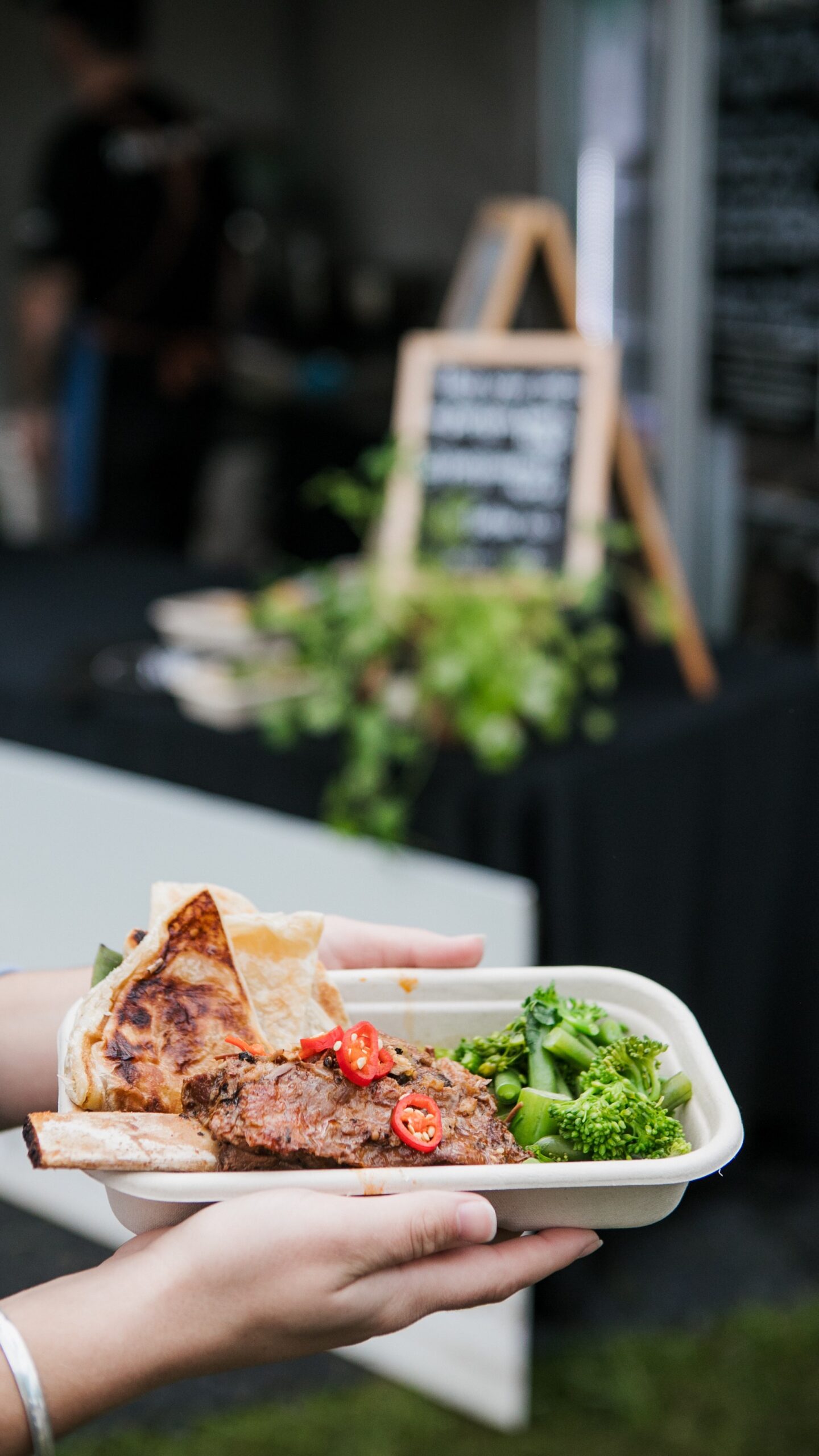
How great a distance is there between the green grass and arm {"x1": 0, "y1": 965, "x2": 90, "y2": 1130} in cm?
117

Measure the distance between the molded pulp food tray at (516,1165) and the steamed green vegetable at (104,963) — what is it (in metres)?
0.03

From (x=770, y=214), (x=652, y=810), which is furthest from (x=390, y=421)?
(x=652, y=810)

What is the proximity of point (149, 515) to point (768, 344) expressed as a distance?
2.17 m

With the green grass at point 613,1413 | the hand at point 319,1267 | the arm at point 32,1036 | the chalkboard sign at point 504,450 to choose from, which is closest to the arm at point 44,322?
the chalkboard sign at point 504,450

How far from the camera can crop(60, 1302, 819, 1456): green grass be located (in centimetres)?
181

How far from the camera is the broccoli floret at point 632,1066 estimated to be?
657 mm

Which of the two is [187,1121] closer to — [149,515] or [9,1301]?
[9,1301]

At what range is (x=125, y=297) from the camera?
486 cm

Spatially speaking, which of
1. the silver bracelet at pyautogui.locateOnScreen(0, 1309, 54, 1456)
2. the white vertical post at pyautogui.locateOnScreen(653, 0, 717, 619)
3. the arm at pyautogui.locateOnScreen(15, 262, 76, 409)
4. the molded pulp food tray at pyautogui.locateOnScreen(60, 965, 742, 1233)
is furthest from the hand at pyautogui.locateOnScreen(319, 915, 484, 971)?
the arm at pyautogui.locateOnScreen(15, 262, 76, 409)

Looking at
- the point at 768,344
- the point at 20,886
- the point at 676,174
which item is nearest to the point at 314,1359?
the point at 20,886

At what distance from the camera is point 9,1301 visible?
66cm

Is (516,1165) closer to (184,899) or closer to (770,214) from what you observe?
(184,899)

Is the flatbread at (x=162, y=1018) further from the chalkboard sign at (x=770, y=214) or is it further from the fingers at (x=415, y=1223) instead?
the chalkboard sign at (x=770, y=214)

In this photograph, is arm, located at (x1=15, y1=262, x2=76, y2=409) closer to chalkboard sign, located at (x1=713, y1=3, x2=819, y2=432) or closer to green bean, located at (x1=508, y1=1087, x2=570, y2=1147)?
chalkboard sign, located at (x1=713, y1=3, x2=819, y2=432)
